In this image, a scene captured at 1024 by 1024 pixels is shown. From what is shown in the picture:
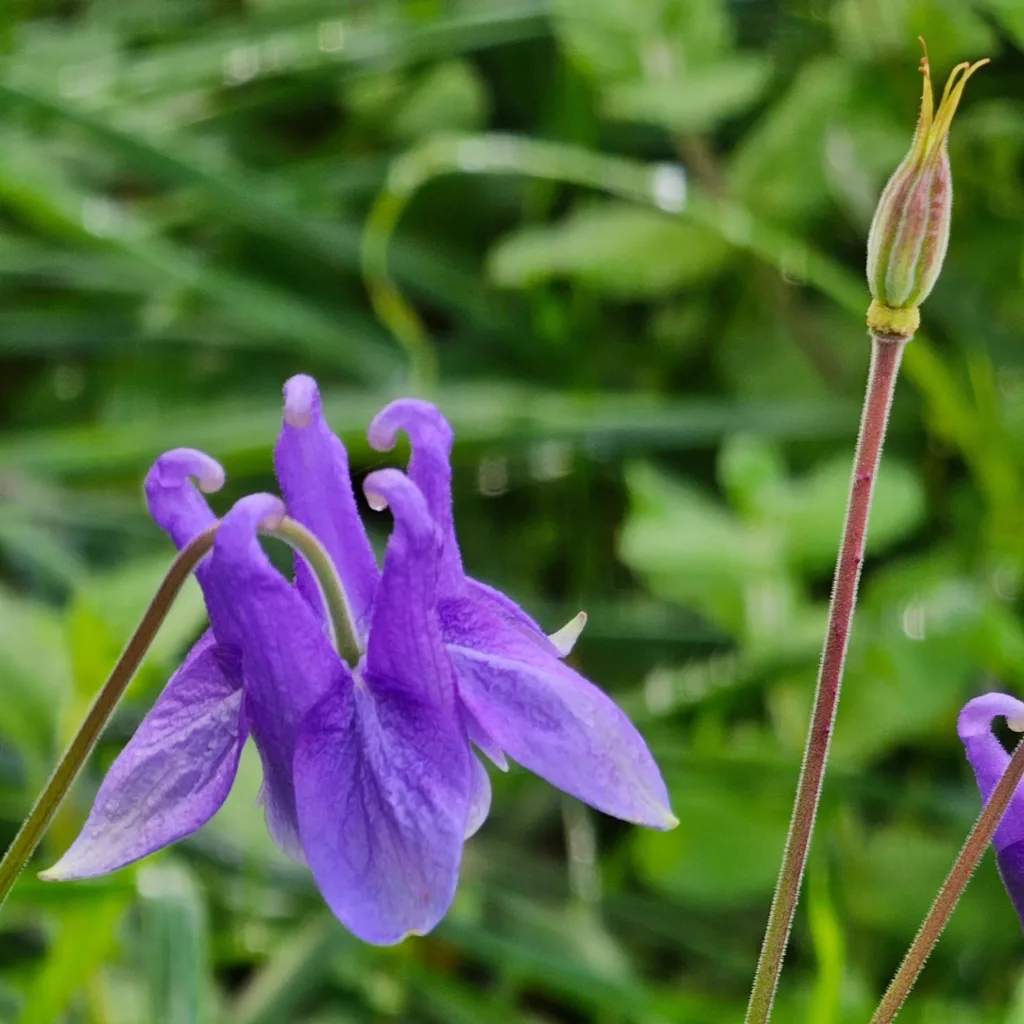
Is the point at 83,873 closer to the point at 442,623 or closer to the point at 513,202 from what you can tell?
the point at 442,623

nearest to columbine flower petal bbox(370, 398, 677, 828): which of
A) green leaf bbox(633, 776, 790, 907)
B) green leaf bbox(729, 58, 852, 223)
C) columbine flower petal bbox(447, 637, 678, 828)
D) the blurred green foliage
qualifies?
columbine flower petal bbox(447, 637, 678, 828)

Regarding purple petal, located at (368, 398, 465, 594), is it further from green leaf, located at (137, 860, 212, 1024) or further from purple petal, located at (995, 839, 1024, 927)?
green leaf, located at (137, 860, 212, 1024)

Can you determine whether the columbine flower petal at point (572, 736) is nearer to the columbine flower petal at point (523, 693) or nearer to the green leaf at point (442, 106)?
the columbine flower petal at point (523, 693)

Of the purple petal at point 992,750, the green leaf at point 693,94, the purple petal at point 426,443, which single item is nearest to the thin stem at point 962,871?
the purple petal at point 992,750

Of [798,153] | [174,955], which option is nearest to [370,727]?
[174,955]

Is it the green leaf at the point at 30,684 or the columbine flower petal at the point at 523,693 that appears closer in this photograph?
the columbine flower petal at the point at 523,693
